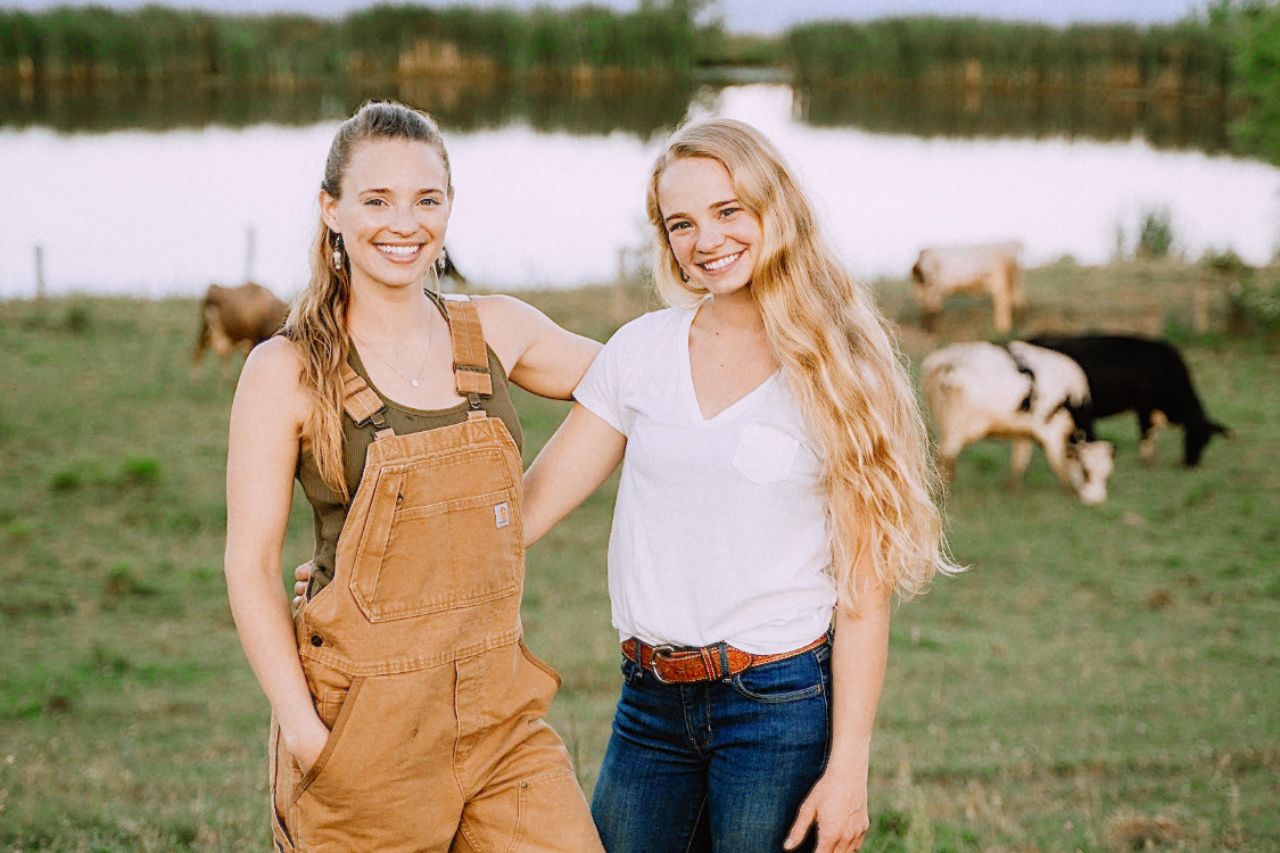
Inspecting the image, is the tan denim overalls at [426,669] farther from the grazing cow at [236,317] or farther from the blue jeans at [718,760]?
the grazing cow at [236,317]

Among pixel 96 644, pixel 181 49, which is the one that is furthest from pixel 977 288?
pixel 181 49

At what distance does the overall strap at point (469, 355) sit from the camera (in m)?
2.60

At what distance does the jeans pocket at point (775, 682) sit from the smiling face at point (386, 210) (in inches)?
40.0

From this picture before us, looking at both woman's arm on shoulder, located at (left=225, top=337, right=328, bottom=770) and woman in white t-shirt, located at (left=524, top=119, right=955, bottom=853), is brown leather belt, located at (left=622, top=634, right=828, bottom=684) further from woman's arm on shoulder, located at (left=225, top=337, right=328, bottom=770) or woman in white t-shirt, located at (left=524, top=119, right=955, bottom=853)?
woman's arm on shoulder, located at (left=225, top=337, right=328, bottom=770)

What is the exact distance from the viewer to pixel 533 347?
2906 mm

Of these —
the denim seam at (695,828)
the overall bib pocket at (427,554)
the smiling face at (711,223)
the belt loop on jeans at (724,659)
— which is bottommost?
the denim seam at (695,828)

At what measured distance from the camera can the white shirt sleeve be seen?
9.22 ft

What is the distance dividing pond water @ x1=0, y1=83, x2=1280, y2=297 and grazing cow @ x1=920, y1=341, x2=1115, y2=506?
635cm

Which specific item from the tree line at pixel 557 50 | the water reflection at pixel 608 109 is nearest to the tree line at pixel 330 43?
the tree line at pixel 557 50

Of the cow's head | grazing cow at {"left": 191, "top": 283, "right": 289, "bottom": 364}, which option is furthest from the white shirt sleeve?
grazing cow at {"left": 191, "top": 283, "right": 289, "bottom": 364}

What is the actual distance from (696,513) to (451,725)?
2.01 ft

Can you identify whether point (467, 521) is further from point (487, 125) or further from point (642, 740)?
point (487, 125)

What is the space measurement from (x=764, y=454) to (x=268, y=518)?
94 centimetres

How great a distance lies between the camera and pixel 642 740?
2.72 meters
